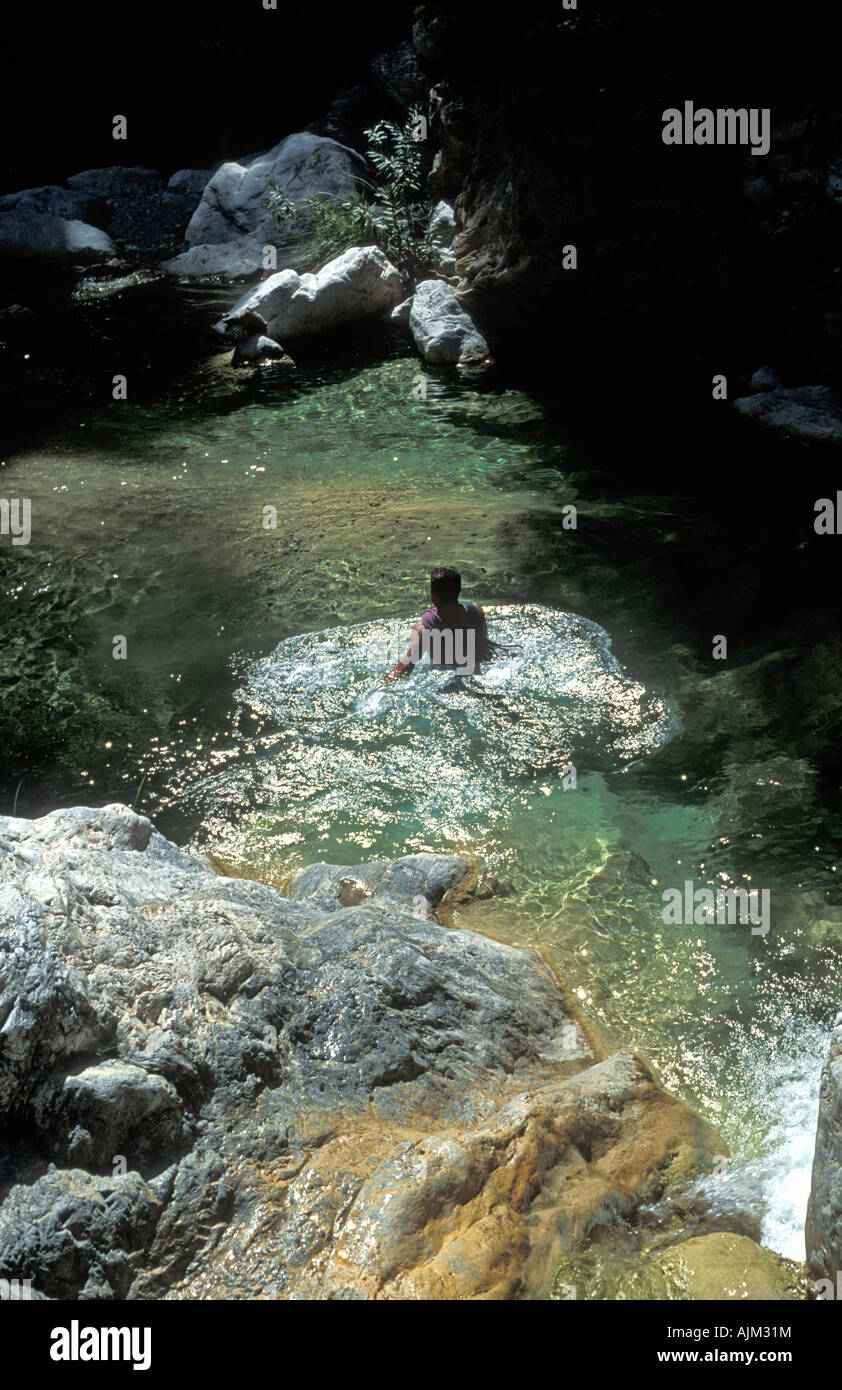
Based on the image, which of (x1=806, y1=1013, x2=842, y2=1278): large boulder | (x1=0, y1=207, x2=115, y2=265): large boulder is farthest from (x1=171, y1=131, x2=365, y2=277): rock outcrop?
(x1=806, y1=1013, x2=842, y2=1278): large boulder

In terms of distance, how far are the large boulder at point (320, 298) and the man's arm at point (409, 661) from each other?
26.4 feet

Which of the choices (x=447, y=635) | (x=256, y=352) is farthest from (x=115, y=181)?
(x=447, y=635)

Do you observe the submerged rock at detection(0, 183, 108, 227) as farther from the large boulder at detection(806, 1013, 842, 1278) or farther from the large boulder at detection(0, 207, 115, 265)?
the large boulder at detection(806, 1013, 842, 1278)

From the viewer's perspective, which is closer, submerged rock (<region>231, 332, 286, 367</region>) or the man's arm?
the man's arm

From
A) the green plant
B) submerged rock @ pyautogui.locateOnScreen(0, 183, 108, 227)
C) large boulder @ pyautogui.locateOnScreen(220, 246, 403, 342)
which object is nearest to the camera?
large boulder @ pyautogui.locateOnScreen(220, 246, 403, 342)

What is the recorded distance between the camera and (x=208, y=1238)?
235 cm

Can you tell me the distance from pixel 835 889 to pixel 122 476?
7358 mm

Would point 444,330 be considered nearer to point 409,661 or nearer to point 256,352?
point 256,352

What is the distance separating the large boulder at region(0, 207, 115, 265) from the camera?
1620 centimetres

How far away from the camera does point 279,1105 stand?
8.76ft

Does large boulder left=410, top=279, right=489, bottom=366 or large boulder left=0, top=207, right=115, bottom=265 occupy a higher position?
large boulder left=0, top=207, right=115, bottom=265

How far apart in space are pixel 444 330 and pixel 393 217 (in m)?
2.95

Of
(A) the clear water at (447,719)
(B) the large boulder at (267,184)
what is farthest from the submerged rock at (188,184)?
(A) the clear water at (447,719)

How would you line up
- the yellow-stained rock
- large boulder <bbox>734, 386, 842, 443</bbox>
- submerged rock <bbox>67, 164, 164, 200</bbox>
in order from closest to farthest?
1. the yellow-stained rock
2. large boulder <bbox>734, 386, 842, 443</bbox>
3. submerged rock <bbox>67, 164, 164, 200</bbox>
